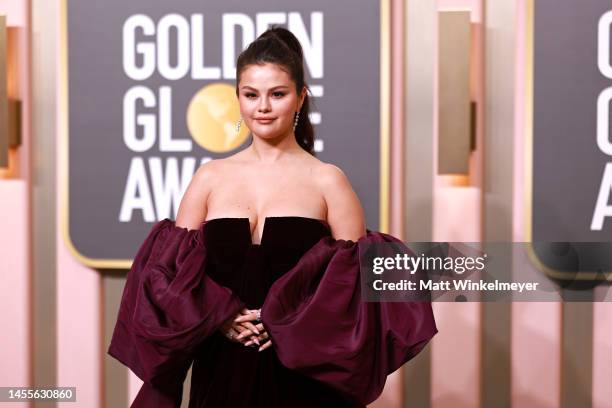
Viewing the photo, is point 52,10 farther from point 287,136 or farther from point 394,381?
point 394,381

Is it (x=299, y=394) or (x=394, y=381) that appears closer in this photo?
(x=299, y=394)

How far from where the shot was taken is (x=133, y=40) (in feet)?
8.43

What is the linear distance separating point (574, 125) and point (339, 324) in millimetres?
1150

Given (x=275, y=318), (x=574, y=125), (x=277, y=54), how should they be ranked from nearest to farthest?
(x=275, y=318)
(x=277, y=54)
(x=574, y=125)

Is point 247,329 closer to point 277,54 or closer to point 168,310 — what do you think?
point 168,310

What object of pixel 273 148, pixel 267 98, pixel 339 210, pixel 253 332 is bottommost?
pixel 253 332

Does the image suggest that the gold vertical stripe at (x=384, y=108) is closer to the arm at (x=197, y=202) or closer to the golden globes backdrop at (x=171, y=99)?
the golden globes backdrop at (x=171, y=99)

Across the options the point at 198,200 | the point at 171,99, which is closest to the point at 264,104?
the point at 198,200

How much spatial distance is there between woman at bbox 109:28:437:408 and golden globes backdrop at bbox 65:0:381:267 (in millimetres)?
698

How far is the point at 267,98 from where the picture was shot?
1704 millimetres

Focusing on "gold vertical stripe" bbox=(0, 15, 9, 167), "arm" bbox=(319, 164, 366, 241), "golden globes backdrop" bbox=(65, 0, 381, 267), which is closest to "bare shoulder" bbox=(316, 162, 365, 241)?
"arm" bbox=(319, 164, 366, 241)

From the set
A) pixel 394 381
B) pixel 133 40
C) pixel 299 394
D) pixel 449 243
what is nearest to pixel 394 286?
pixel 299 394

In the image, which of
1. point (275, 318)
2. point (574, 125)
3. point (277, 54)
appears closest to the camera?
point (275, 318)

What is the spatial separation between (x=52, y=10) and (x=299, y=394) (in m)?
1.62
